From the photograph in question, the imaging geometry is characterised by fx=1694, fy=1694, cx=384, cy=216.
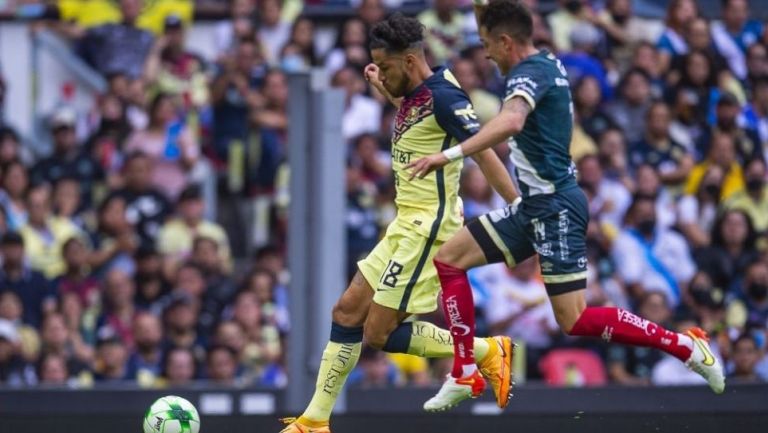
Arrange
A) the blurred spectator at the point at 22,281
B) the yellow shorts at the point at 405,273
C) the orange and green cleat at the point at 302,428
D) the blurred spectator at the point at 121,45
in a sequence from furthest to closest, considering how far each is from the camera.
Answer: the blurred spectator at the point at 121,45, the blurred spectator at the point at 22,281, the orange and green cleat at the point at 302,428, the yellow shorts at the point at 405,273

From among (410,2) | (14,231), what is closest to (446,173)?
(14,231)

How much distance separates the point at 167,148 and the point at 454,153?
7.51 metres

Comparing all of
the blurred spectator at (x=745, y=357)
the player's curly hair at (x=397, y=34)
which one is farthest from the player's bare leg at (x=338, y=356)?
the blurred spectator at (x=745, y=357)

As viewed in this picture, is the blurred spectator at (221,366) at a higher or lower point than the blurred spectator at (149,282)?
lower

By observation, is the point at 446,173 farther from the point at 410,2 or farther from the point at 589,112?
the point at 410,2

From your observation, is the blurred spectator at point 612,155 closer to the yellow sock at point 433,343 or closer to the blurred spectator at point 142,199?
the blurred spectator at point 142,199

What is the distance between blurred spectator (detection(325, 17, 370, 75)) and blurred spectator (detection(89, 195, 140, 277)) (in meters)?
2.48

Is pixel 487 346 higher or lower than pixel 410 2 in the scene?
lower

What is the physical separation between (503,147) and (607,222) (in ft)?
3.85

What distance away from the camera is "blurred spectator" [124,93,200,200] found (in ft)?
52.6

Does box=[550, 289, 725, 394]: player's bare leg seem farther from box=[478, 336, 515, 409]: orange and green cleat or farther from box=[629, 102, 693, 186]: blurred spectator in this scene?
box=[629, 102, 693, 186]: blurred spectator

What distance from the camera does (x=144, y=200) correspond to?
15703mm

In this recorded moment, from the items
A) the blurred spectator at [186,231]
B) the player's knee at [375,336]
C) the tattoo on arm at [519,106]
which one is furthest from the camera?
the blurred spectator at [186,231]

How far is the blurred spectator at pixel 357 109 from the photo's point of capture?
16.0 metres
